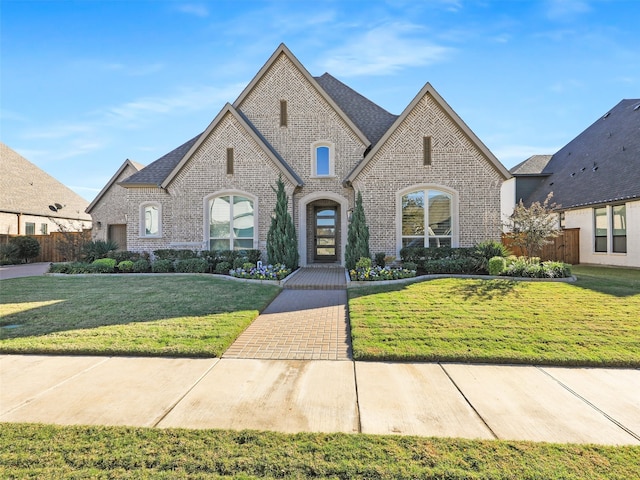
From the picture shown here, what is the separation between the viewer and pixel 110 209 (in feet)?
76.6

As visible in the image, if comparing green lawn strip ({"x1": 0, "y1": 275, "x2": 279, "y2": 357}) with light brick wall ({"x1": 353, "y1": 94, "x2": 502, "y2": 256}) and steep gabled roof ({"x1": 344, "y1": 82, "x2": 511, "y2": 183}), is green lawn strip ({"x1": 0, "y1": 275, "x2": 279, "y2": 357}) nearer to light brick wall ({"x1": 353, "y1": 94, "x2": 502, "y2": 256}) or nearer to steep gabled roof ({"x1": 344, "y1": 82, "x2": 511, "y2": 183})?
light brick wall ({"x1": 353, "y1": 94, "x2": 502, "y2": 256})

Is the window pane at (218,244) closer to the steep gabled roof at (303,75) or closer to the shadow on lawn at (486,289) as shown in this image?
the steep gabled roof at (303,75)

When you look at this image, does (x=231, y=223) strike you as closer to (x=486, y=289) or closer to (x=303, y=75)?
(x=303, y=75)

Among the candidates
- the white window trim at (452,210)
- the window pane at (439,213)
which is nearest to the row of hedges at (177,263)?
the white window trim at (452,210)

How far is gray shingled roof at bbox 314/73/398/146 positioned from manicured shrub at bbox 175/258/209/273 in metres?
9.97

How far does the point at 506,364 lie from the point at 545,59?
1101cm

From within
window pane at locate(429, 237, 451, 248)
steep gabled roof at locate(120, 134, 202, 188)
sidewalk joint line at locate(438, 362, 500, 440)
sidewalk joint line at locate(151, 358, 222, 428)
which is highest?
steep gabled roof at locate(120, 134, 202, 188)

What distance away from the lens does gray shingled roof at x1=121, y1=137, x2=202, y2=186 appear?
15.2 metres

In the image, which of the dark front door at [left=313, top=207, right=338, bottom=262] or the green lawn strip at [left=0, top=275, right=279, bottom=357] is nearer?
the green lawn strip at [left=0, top=275, right=279, bottom=357]

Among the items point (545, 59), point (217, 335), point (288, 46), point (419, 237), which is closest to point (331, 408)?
point (217, 335)

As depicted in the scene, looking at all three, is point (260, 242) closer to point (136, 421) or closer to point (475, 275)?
point (475, 275)

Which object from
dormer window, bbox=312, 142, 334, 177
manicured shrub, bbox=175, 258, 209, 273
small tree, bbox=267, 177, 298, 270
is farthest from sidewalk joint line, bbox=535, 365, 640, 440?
dormer window, bbox=312, 142, 334, 177

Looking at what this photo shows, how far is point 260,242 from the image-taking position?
46.9 ft

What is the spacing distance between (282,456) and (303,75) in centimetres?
1588
